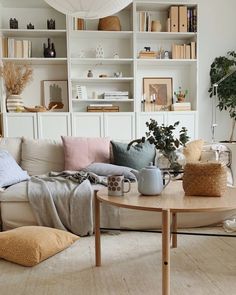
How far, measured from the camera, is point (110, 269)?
2.01 m

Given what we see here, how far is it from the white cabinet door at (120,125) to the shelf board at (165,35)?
3.82 ft

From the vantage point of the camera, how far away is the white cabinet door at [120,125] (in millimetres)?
4461

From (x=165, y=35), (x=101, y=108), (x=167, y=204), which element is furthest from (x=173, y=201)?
(x=165, y=35)

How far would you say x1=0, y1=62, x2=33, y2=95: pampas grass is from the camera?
426cm

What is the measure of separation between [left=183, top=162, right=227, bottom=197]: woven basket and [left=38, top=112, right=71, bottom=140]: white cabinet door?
285 cm

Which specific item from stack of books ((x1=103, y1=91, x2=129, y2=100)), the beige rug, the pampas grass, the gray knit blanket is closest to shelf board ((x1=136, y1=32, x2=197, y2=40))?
stack of books ((x1=103, y1=91, x2=129, y2=100))

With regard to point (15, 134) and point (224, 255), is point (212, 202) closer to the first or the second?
point (224, 255)

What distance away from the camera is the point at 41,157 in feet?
10.8

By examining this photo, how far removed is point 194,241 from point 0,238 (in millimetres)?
1440

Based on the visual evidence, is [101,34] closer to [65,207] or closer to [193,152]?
[193,152]

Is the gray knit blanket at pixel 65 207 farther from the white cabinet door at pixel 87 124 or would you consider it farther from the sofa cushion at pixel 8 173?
the white cabinet door at pixel 87 124

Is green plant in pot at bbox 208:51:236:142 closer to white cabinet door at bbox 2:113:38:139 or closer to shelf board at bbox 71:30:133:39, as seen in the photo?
shelf board at bbox 71:30:133:39

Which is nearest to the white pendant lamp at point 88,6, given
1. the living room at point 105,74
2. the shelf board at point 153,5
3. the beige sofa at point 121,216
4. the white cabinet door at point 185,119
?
the living room at point 105,74

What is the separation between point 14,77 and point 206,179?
3.35 meters
